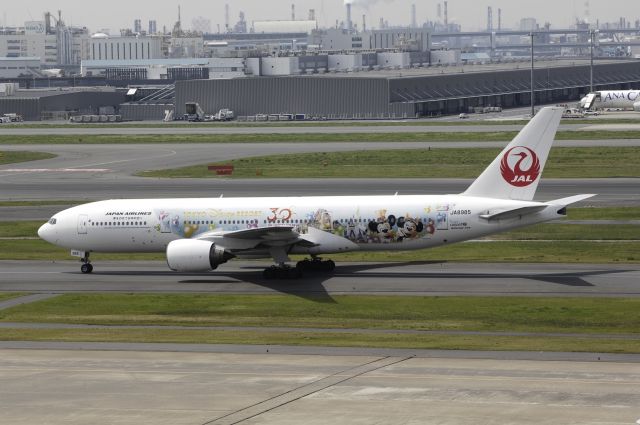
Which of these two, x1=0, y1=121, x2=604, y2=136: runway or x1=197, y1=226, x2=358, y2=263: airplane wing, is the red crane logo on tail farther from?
x1=0, y1=121, x2=604, y2=136: runway

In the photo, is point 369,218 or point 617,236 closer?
point 369,218

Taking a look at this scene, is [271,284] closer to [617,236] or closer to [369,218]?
[369,218]

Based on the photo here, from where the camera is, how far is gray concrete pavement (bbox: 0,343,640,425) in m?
31.6

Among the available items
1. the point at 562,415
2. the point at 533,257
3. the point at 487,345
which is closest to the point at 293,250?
the point at 533,257

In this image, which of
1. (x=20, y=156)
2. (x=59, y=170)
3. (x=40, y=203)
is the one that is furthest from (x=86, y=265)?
(x=20, y=156)

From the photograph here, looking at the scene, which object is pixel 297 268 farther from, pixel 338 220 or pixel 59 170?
pixel 59 170

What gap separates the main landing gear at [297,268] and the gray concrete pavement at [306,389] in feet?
50.3

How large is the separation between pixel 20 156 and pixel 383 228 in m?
79.1

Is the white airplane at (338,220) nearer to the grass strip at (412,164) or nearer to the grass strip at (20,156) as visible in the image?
the grass strip at (412,164)

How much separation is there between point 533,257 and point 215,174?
Result: 48.7 m

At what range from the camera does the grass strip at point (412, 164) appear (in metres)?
98.6

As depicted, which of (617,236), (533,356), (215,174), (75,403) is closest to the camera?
(75,403)

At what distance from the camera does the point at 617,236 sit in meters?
65.0

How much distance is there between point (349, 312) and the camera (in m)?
→ 47.3
